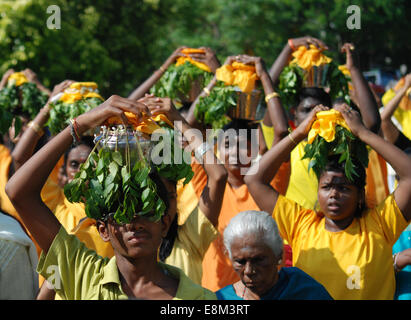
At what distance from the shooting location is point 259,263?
10.6ft

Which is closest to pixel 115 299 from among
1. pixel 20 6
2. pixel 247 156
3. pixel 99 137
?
pixel 99 137

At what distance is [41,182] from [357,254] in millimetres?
1935

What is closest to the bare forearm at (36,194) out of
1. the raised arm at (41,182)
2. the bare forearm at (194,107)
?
the raised arm at (41,182)

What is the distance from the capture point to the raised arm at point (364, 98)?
5219mm

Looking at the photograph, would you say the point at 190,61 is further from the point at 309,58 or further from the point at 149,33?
the point at 149,33

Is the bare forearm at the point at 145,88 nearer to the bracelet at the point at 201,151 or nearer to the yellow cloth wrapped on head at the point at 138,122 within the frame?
the bracelet at the point at 201,151

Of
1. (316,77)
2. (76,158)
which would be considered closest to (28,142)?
(76,158)

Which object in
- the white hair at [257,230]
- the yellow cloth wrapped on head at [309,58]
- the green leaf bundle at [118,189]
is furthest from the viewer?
the yellow cloth wrapped on head at [309,58]

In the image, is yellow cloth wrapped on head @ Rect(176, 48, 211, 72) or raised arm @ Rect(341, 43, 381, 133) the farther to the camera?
yellow cloth wrapped on head @ Rect(176, 48, 211, 72)

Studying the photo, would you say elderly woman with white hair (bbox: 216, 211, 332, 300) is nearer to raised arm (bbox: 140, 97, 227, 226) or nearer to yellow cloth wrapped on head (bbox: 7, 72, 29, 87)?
raised arm (bbox: 140, 97, 227, 226)

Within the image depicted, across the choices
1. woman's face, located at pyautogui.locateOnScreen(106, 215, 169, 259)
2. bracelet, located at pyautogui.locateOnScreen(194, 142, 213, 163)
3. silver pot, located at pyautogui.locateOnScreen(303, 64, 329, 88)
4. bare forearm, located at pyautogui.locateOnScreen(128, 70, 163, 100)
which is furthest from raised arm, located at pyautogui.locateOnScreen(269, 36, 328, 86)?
woman's face, located at pyautogui.locateOnScreen(106, 215, 169, 259)

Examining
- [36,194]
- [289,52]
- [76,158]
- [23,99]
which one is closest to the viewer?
[36,194]

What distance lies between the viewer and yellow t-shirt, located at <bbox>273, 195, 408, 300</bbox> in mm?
3834
